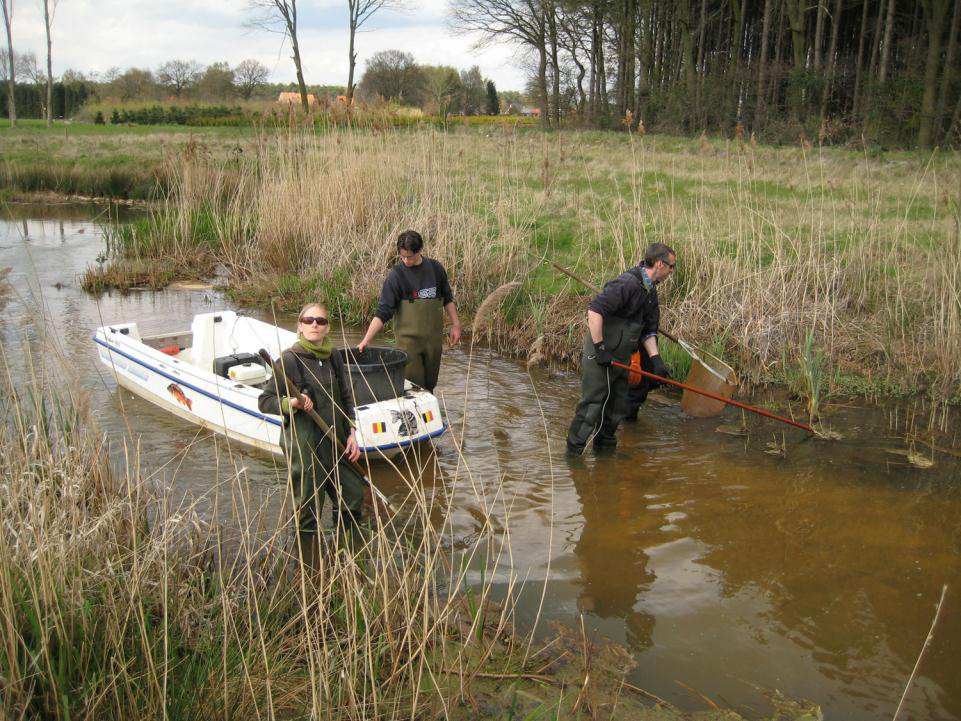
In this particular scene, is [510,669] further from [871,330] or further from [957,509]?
[871,330]

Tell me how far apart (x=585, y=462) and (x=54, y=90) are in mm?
50863

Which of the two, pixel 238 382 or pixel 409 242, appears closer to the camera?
pixel 409 242

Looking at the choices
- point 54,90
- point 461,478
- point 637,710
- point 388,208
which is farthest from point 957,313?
point 54,90

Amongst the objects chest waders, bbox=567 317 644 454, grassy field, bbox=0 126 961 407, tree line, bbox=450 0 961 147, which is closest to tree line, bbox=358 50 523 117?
grassy field, bbox=0 126 961 407

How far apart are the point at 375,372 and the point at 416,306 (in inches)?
30.3

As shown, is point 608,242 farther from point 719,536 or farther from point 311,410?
point 311,410

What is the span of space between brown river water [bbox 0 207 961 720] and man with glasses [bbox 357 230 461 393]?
0.72m

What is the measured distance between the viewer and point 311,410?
412 centimetres

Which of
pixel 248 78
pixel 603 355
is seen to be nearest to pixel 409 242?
pixel 603 355

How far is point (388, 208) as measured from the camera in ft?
34.5

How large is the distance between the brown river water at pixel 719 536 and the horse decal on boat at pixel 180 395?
0.28m

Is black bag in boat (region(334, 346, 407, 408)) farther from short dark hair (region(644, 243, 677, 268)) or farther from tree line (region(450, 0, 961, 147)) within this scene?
tree line (region(450, 0, 961, 147))

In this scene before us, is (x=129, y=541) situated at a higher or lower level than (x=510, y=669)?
higher

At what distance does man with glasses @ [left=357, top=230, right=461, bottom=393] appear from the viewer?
6.18 m
